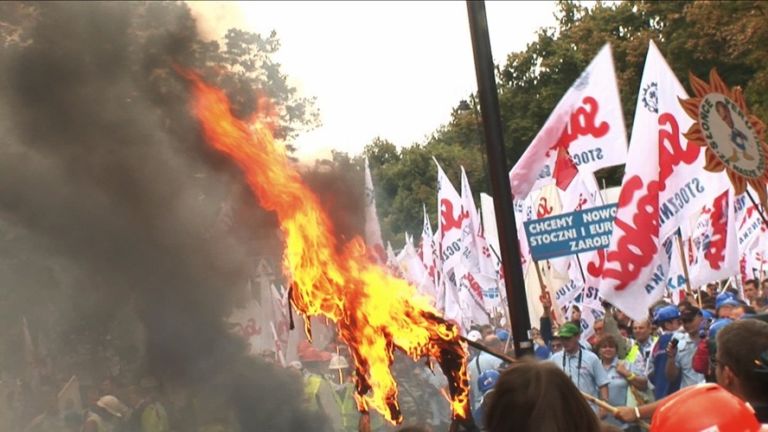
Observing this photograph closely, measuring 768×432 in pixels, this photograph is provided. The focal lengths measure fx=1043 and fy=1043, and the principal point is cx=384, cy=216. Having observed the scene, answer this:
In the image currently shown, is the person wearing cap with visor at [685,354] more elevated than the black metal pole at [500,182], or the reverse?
the black metal pole at [500,182]

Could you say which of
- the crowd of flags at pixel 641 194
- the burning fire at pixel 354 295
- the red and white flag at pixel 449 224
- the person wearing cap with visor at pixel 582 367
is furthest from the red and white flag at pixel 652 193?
the red and white flag at pixel 449 224

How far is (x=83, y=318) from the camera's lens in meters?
11.4

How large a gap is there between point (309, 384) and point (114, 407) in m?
2.03

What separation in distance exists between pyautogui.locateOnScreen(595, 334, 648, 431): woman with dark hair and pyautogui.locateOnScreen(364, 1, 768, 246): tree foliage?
651 cm

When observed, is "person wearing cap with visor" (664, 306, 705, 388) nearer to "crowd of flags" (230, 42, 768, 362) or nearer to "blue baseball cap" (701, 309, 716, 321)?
"crowd of flags" (230, 42, 768, 362)

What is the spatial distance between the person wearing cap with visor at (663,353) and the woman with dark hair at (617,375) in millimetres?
137

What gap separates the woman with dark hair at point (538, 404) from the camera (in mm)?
2719

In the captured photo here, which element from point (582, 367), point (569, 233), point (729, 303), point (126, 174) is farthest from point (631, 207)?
point (126, 174)

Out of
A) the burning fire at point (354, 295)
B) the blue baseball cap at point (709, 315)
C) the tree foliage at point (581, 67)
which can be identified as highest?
the tree foliage at point (581, 67)

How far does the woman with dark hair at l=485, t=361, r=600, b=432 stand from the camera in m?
2.72

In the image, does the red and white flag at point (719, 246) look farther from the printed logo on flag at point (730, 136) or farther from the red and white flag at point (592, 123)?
the printed logo on flag at point (730, 136)

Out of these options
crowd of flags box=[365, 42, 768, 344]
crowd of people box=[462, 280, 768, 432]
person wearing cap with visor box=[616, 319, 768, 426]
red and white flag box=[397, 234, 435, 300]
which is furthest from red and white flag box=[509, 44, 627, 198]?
red and white flag box=[397, 234, 435, 300]

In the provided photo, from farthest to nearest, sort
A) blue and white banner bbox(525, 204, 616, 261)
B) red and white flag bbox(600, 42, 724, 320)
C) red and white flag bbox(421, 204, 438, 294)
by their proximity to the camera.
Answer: red and white flag bbox(421, 204, 438, 294) < blue and white banner bbox(525, 204, 616, 261) < red and white flag bbox(600, 42, 724, 320)

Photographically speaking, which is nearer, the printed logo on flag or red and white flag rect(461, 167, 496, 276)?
the printed logo on flag
